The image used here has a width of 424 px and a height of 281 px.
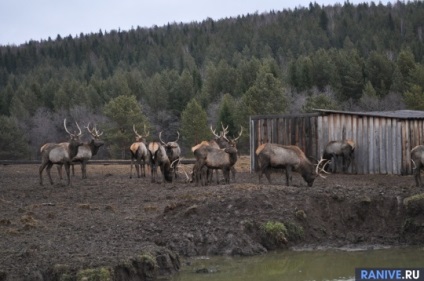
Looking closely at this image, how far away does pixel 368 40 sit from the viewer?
13800 cm

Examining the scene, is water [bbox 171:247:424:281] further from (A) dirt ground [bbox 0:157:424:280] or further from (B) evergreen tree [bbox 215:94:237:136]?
(B) evergreen tree [bbox 215:94:237:136]

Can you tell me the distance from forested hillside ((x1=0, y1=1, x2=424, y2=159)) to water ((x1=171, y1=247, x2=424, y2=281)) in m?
38.4

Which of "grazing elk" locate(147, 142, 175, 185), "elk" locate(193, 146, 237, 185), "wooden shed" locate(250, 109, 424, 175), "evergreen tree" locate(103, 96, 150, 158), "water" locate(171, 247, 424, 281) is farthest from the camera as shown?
"evergreen tree" locate(103, 96, 150, 158)

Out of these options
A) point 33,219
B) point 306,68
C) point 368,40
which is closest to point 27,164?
point 33,219

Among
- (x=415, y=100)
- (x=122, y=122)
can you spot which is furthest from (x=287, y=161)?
(x=415, y=100)

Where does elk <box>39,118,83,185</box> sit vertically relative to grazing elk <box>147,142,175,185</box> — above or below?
above

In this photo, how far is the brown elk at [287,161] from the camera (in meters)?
24.8

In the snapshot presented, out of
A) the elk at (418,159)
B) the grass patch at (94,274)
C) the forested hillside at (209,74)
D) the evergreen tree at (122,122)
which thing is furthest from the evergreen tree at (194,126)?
the grass patch at (94,274)

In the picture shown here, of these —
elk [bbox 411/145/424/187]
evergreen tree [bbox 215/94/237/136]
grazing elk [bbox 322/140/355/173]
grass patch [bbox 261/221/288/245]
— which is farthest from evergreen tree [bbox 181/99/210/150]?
grass patch [bbox 261/221/288/245]

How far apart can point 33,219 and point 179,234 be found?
366cm

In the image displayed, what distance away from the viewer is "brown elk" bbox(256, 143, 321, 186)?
2481 centimetres

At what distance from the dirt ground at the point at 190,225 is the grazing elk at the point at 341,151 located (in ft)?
33.4

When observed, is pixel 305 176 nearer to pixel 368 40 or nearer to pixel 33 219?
pixel 33 219

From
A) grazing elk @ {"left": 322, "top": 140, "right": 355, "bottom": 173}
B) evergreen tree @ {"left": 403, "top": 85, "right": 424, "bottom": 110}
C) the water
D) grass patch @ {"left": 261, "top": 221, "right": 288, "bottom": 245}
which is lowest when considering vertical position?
the water
